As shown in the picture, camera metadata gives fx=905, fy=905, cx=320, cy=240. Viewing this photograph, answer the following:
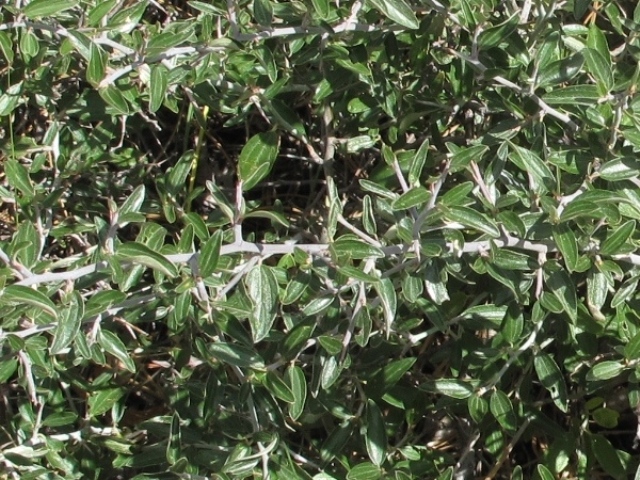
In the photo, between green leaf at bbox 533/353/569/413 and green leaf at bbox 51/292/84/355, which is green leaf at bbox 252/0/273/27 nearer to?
green leaf at bbox 51/292/84/355

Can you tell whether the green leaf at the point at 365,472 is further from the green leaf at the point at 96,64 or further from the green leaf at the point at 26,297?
the green leaf at the point at 96,64

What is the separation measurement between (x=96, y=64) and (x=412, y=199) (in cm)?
59

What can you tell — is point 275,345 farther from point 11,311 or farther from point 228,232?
point 11,311

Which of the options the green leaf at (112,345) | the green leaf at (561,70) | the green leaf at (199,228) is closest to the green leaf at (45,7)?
the green leaf at (199,228)

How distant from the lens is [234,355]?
1.45 meters

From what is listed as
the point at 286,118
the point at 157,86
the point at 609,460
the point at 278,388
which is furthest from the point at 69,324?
the point at 609,460

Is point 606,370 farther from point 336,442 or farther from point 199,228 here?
point 199,228

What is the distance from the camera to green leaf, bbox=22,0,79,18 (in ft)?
4.80

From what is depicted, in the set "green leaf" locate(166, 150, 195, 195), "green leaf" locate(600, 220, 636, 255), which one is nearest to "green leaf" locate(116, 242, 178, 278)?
"green leaf" locate(166, 150, 195, 195)

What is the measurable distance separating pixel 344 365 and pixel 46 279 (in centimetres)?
51

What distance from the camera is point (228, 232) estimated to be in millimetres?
1543

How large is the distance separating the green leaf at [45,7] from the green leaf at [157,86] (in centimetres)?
17

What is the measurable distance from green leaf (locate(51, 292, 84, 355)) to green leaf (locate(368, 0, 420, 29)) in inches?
25.5

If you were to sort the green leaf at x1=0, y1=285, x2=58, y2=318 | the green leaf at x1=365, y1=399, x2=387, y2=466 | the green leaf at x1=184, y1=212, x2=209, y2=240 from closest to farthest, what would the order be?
the green leaf at x1=0, y1=285, x2=58, y2=318 → the green leaf at x1=184, y1=212, x2=209, y2=240 → the green leaf at x1=365, y1=399, x2=387, y2=466
